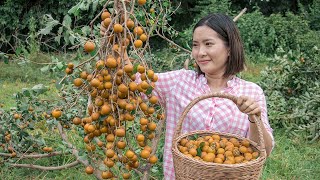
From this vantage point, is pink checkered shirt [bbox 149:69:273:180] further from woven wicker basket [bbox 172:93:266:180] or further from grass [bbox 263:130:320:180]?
grass [bbox 263:130:320:180]

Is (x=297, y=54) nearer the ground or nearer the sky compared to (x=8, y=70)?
nearer the sky

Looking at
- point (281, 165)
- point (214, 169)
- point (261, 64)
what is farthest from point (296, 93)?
point (214, 169)

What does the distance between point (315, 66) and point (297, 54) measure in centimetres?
24

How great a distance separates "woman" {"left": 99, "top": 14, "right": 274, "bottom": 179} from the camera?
5.77ft

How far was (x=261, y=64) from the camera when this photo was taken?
6.55 metres

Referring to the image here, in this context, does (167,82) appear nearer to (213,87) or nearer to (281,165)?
(213,87)

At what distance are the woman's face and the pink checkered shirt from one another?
0.37 ft

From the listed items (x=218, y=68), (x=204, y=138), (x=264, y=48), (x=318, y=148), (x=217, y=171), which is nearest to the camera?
(x=217, y=171)

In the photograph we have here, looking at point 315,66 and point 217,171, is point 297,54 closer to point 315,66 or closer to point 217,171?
point 315,66

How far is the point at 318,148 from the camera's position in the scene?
357 cm

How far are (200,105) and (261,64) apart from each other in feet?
16.2

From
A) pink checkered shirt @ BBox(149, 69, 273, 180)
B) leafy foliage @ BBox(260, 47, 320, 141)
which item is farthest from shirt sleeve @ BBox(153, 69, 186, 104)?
leafy foliage @ BBox(260, 47, 320, 141)

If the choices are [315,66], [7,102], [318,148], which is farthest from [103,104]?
[7,102]

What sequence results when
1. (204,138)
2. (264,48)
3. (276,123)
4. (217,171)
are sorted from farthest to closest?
(264,48) < (276,123) < (204,138) < (217,171)
